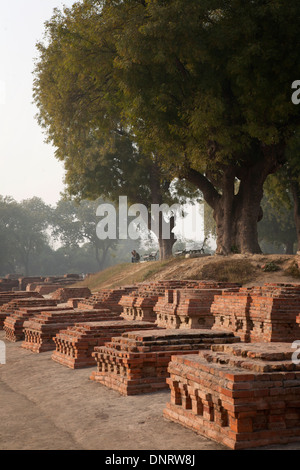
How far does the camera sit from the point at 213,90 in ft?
59.6

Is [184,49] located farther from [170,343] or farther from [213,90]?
[170,343]

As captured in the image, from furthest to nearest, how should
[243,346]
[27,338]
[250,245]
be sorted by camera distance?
[250,245] → [27,338] → [243,346]

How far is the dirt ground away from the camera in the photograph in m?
4.80

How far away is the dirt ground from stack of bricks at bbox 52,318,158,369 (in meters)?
0.39

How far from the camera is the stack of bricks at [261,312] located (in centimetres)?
871

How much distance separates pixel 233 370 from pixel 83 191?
27201 mm

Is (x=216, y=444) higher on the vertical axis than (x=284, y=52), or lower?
lower

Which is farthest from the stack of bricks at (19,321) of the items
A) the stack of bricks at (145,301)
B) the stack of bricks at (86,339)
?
the stack of bricks at (86,339)

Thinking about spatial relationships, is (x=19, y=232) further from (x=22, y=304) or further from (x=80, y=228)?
(x=22, y=304)

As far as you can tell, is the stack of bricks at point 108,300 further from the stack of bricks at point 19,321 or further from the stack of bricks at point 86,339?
the stack of bricks at point 86,339
